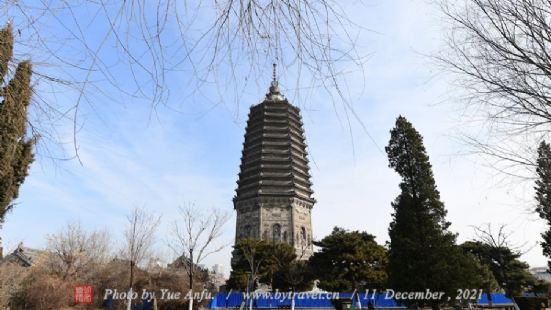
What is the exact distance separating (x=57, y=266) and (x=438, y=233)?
2616 cm

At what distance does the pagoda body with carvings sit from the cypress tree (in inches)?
699

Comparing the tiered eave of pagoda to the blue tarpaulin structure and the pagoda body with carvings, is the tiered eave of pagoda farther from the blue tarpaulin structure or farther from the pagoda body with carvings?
the blue tarpaulin structure

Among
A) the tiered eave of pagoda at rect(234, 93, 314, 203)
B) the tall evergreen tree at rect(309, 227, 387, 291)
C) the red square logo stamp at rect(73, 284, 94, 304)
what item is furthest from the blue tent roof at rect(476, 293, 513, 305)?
the red square logo stamp at rect(73, 284, 94, 304)

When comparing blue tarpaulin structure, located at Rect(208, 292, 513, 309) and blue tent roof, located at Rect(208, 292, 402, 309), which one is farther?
blue tent roof, located at Rect(208, 292, 402, 309)

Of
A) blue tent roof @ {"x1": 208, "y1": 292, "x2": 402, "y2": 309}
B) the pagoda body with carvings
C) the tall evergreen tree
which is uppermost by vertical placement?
the pagoda body with carvings

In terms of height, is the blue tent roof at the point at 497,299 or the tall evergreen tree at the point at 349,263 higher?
the tall evergreen tree at the point at 349,263

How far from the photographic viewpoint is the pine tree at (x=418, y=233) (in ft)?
63.2

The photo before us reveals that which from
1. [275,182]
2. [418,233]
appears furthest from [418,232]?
[275,182]

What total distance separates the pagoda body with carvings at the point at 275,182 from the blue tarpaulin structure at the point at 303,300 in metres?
9.84

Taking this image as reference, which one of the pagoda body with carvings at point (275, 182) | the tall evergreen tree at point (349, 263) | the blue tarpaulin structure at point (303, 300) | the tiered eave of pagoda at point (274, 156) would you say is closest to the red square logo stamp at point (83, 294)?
the blue tarpaulin structure at point (303, 300)

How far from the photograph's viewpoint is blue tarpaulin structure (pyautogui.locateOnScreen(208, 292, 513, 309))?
26797 mm

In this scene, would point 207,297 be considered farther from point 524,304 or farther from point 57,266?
point 524,304

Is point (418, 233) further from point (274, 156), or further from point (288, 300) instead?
point (274, 156)

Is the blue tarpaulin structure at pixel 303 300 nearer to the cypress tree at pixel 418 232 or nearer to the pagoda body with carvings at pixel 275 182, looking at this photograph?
the cypress tree at pixel 418 232
